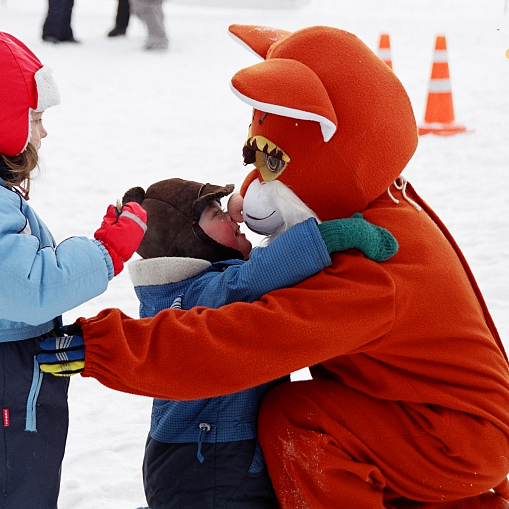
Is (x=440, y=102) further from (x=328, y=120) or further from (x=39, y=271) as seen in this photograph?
(x=39, y=271)

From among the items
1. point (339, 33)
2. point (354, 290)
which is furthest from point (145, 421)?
point (339, 33)

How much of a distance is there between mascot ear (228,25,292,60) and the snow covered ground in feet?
3.10

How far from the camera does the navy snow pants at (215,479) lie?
215 cm

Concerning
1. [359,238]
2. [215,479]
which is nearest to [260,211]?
[359,238]

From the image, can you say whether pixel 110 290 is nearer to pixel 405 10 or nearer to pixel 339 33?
pixel 339 33

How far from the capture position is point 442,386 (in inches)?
79.7

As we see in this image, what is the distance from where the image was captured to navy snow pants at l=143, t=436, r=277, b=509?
215 centimetres

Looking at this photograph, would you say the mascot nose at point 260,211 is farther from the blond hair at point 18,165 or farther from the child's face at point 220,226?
the blond hair at point 18,165

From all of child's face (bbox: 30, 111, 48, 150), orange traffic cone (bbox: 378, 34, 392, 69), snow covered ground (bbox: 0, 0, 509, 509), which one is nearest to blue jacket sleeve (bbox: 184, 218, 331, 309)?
child's face (bbox: 30, 111, 48, 150)

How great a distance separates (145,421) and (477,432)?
60.2 inches

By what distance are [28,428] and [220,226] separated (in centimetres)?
74

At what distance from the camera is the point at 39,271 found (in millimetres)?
1799

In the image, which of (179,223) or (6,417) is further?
(179,223)

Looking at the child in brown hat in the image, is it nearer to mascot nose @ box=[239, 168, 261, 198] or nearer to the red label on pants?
mascot nose @ box=[239, 168, 261, 198]
